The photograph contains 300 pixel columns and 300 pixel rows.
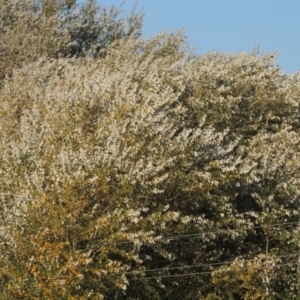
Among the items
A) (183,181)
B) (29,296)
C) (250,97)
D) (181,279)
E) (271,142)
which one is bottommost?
(29,296)

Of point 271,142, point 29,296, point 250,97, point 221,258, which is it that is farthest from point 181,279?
point 250,97

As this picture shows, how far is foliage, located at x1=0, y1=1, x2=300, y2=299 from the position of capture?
23.8 metres

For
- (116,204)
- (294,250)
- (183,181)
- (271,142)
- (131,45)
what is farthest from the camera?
(131,45)

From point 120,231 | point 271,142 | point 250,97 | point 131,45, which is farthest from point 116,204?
point 131,45

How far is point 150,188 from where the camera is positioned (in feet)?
83.4

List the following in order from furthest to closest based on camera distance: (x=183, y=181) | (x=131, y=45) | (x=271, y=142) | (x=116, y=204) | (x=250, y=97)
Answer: (x=131, y=45) → (x=250, y=97) → (x=271, y=142) → (x=183, y=181) → (x=116, y=204)

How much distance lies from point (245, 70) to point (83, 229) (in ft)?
50.2

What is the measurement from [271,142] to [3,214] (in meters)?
12.0

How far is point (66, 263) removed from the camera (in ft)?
76.4

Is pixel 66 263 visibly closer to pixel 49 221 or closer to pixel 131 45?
pixel 49 221

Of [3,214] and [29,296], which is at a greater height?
[3,214]

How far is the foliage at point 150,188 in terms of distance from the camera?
23.8 m

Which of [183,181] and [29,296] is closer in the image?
[29,296]

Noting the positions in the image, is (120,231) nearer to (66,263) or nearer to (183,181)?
(66,263)
